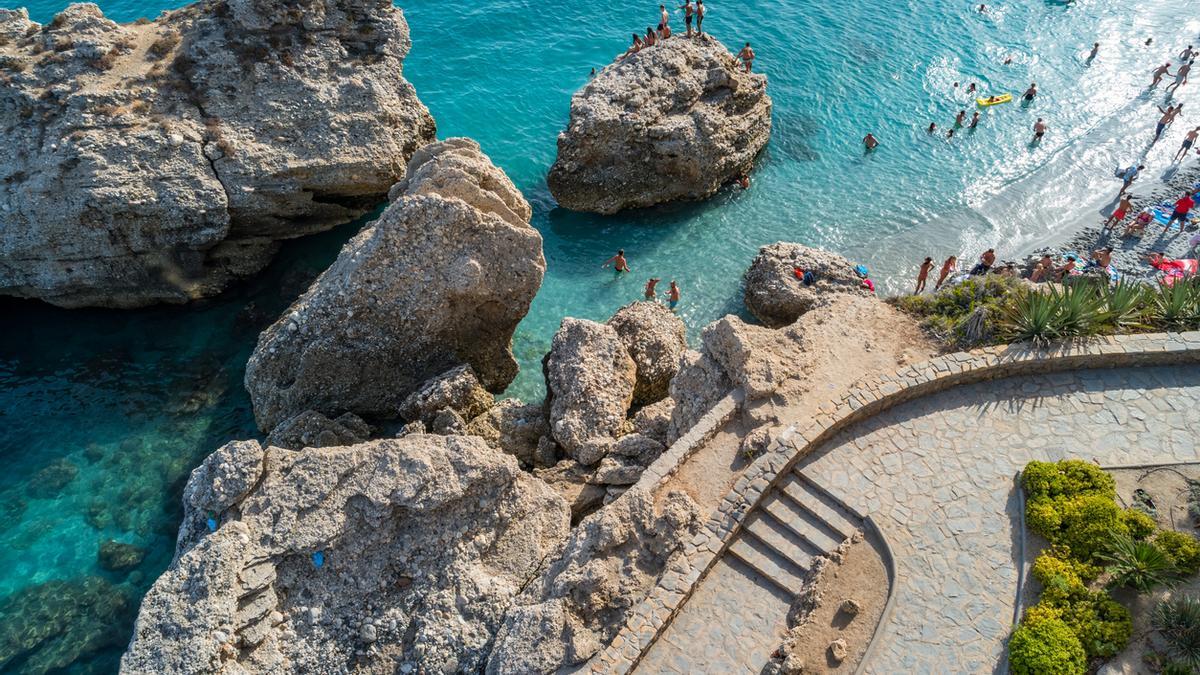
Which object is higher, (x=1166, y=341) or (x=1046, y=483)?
(x=1166, y=341)

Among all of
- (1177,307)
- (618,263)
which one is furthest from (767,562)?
(618,263)

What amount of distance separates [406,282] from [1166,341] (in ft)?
65.0

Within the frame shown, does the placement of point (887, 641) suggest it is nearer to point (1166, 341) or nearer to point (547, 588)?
point (547, 588)

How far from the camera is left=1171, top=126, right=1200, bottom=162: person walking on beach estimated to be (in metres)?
32.4

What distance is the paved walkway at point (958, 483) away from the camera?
13.7 meters

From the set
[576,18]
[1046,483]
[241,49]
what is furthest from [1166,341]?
[576,18]

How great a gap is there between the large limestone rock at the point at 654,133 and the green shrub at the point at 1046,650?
849 inches

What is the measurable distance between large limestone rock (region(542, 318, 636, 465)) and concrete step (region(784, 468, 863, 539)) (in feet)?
17.1

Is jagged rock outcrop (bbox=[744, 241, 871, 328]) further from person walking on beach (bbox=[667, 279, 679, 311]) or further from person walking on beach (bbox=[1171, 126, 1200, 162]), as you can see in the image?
person walking on beach (bbox=[1171, 126, 1200, 162])

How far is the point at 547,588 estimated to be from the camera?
1484cm

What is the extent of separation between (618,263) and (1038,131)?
2199 cm

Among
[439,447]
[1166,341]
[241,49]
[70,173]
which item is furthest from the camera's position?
[241,49]

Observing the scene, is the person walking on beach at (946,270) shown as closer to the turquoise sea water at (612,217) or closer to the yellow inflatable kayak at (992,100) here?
the turquoise sea water at (612,217)

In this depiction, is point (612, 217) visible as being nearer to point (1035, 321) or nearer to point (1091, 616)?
point (1035, 321)
